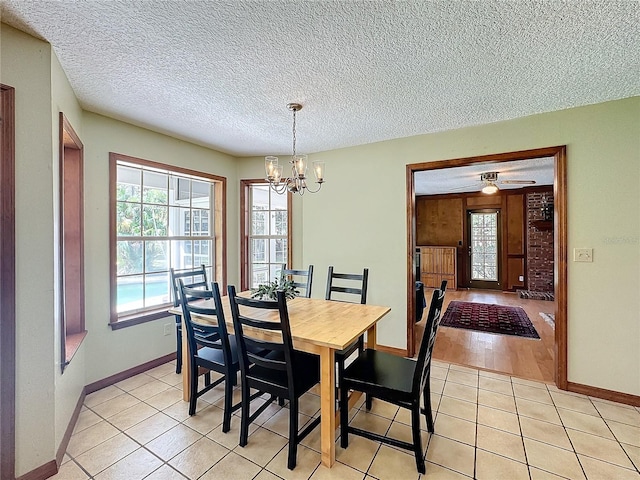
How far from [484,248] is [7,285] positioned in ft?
27.7

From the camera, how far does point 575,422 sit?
2180mm

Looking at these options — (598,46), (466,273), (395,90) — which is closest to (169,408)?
(395,90)

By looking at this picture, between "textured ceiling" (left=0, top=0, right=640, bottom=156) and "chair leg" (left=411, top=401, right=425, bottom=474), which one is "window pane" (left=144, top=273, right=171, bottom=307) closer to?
"textured ceiling" (left=0, top=0, right=640, bottom=156)

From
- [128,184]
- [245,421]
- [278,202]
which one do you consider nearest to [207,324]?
[245,421]

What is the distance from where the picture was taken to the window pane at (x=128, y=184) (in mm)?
3049

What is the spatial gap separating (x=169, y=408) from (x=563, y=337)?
3.47 meters

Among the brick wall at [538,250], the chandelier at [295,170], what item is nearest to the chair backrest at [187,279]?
the chandelier at [295,170]

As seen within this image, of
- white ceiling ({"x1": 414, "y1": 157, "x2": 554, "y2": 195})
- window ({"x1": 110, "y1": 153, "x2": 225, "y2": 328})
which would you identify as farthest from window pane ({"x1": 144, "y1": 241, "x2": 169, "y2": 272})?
white ceiling ({"x1": 414, "y1": 157, "x2": 554, "y2": 195})

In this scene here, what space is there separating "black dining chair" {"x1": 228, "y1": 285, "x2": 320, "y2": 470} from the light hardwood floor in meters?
2.08

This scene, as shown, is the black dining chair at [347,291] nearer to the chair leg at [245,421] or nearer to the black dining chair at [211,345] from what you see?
the chair leg at [245,421]

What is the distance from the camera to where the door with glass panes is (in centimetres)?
744

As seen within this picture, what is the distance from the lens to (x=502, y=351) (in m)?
3.54

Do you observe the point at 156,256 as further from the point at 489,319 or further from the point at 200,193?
the point at 489,319

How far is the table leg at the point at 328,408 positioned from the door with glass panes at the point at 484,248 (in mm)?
7079
